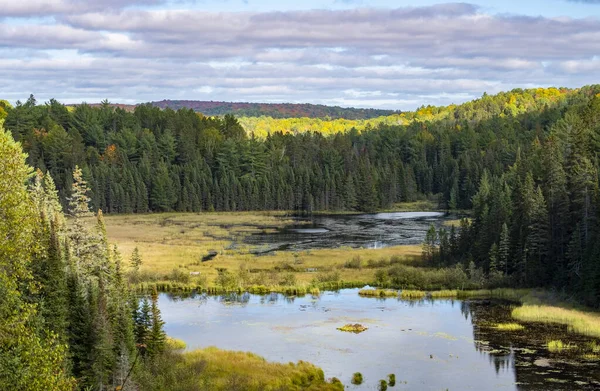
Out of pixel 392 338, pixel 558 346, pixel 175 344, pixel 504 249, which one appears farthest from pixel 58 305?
pixel 504 249

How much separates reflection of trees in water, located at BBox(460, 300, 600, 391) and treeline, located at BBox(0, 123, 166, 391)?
19134mm

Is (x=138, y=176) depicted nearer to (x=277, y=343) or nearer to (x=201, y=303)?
(x=201, y=303)

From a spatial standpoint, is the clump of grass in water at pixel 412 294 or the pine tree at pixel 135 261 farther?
the clump of grass in water at pixel 412 294

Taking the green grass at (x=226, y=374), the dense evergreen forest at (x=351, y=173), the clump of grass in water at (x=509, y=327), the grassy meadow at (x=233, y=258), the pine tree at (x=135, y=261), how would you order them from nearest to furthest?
the green grass at (x=226, y=374)
the clump of grass in water at (x=509, y=327)
the pine tree at (x=135, y=261)
the dense evergreen forest at (x=351, y=173)
the grassy meadow at (x=233, y=258)

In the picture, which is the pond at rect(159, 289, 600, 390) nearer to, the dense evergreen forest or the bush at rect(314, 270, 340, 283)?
the bush at rect(314, 270, 340, 283)

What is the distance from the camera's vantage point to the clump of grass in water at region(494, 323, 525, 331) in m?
51.1

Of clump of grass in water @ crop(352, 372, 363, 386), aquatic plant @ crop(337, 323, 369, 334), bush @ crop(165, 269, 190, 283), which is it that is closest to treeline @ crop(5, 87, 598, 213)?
bush @ crop(165, 269, 190, 283)

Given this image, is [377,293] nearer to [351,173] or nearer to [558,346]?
[558,346]

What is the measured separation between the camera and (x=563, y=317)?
53250 mm

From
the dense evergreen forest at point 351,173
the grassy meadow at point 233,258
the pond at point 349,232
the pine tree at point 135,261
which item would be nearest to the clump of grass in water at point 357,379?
the pine tree at point 135,261

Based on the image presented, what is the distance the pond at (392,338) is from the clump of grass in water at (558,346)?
635 millimetres

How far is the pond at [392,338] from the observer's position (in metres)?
40.6

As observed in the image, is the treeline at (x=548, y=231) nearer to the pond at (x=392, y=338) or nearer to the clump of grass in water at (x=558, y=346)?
the pond at (x=392, y=338)

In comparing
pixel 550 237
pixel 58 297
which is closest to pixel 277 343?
pixel 58 297
